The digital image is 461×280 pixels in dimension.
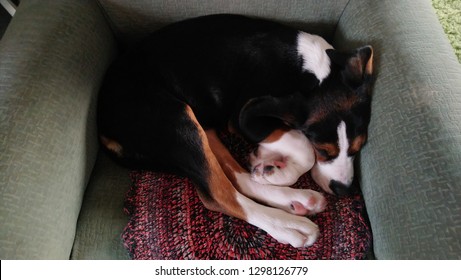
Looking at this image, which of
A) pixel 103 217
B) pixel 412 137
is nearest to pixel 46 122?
pixel 103 217

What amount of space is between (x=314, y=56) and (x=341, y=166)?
16.9 inches

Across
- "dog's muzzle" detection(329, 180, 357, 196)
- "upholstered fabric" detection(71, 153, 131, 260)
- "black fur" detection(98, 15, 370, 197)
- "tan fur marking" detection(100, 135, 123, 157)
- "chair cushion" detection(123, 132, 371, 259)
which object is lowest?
"upholstered fabric" detection(71, 153, 131, 260)

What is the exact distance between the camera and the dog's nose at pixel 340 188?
1.37 metres

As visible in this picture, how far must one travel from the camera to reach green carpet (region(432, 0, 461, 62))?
2.09 m

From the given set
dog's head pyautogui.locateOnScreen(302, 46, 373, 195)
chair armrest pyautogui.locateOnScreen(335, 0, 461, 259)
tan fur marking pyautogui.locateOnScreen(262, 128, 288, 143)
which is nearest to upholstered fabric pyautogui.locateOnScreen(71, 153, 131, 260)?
tan fur marking pyautogui.locateOnScreen(262, 128, 288, 143)

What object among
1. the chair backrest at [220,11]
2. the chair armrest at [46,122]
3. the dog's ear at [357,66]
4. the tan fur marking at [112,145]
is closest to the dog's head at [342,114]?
the dog's ear at [357,66]

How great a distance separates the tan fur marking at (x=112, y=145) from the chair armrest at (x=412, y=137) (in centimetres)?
93

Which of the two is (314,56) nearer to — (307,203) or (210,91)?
(210,91)

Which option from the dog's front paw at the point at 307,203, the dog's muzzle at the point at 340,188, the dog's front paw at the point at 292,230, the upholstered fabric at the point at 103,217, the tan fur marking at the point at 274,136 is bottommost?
the upholstered fabric at the point at 103,217

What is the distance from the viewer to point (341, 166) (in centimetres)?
137

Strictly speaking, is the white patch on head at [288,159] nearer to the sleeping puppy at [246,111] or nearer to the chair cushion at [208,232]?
the sleeping puppy at [246,111]

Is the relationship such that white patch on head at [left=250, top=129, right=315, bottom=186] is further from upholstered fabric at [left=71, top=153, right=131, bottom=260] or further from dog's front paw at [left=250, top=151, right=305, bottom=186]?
upholstered fabric at [left=71, top=153, right=131, bottom=260]

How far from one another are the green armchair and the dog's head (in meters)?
0.05

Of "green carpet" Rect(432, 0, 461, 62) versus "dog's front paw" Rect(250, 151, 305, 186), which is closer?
"dog's front paw" Rect(250, 151, 305, 186)
